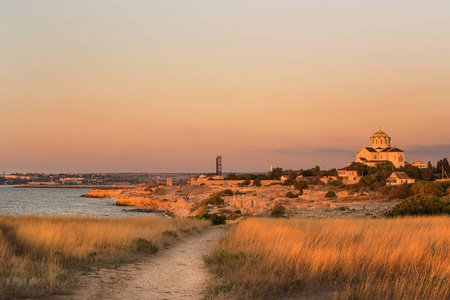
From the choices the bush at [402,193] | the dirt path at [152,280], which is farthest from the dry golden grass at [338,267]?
the bush at [402,193]

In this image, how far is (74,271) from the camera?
11.0 meters

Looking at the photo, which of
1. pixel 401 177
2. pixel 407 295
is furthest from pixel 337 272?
pixel 401 177

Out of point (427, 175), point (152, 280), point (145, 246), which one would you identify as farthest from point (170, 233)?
point (427, 175)

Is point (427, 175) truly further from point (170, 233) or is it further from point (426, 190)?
point (170, 233)

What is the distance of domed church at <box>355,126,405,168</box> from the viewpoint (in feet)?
499

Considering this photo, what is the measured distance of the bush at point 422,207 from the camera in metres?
28.8

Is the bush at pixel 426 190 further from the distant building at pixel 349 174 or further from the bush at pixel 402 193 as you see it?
the distant building at pixel 349 174

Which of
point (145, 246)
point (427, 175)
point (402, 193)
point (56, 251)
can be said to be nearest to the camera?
point (56, 251)

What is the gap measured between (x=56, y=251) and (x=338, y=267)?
8.31m

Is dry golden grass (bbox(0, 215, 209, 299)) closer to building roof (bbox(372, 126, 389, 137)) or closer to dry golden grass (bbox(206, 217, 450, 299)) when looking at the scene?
dry golden grass (bbox(206, 217, 450, 299))

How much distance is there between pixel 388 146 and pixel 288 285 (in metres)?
171

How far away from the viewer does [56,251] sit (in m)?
12.2

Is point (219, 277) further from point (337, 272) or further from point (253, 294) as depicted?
point (337, 272)

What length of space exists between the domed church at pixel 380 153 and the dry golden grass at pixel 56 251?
5729 inches
